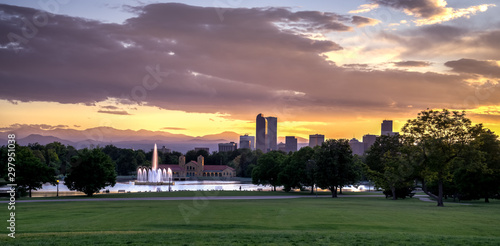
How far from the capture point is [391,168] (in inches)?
2286

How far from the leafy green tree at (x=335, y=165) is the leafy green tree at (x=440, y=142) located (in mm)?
23088

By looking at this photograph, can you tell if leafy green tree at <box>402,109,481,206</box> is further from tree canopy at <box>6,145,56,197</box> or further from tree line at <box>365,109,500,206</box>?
tree canopy at <box>6,145,56,197</box>

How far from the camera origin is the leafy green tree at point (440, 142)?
5066 centimetres

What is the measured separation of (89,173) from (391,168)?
45.1 meters

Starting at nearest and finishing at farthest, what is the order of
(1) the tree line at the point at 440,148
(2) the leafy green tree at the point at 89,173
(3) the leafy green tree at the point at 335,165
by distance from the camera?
(1) the tree line at the point at 440,148
(2) the leafy green tree at the point at 89,173
(3) the leafy green tree at the point at 335,165

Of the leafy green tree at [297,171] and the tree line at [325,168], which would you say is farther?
the leafy green tree at [297,171]

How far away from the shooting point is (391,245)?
18.1 m

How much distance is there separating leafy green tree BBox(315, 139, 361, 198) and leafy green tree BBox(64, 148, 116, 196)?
115 feet

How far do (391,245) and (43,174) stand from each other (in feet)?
210

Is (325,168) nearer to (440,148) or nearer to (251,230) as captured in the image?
(440,148)

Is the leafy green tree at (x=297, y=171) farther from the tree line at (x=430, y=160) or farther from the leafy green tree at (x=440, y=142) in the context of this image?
the leafy green tree at (x=440, y=142)

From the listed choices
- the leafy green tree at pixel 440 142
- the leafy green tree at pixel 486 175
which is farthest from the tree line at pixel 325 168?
the leafy green tree at pixel 440 142

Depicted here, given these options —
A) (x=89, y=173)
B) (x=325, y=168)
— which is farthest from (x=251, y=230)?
(x=325, y=168)

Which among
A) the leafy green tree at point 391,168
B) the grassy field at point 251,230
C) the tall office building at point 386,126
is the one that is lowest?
the grassy field at point 251,230
